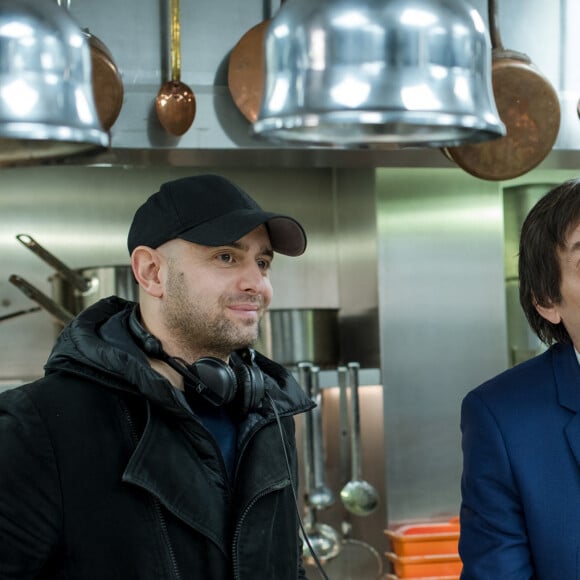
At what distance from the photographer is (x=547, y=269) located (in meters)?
1.75

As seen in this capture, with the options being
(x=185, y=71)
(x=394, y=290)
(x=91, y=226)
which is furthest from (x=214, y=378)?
(x=91, y=226)

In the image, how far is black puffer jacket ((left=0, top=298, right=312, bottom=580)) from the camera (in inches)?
57.2

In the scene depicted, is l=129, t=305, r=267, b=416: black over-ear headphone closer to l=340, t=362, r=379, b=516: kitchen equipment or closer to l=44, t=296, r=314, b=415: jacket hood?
l=44, t=296, r=314, b=415: jacket hood

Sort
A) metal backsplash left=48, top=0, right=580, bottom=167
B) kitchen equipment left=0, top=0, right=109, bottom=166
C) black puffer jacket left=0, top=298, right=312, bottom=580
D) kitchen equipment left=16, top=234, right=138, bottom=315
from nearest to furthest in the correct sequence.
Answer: kitchen equipment left=0, top=0, right=109, bottom=166 < black puffer jacket left=0, top=298, right=312, bottom=580 < metal backsplash left=48, top=0, right=580, bottom=167 < kitchen equipment left=16, top=234, right=138, bottom=315

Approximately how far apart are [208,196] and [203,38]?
103 centimetres

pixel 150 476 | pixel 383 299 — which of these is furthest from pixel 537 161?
pixel 150 476

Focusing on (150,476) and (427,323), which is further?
(427,323)

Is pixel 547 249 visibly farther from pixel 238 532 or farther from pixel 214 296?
pixel 238 532

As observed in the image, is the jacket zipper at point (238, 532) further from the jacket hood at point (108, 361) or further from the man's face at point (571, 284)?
the man's face at point (571, 284)

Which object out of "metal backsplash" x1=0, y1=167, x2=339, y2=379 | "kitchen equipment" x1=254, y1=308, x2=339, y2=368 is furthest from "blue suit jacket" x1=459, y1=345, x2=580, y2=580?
"metal backsplash" x1=0, y1=167, x2=339, y2=379

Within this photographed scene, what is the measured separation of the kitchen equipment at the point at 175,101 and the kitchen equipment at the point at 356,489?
1.00m

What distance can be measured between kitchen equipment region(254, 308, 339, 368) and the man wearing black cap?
5.01ft

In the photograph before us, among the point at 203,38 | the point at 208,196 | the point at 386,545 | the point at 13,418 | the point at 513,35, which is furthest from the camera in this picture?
the point at 386,545

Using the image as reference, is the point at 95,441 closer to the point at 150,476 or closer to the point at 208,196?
the point at 150,476
